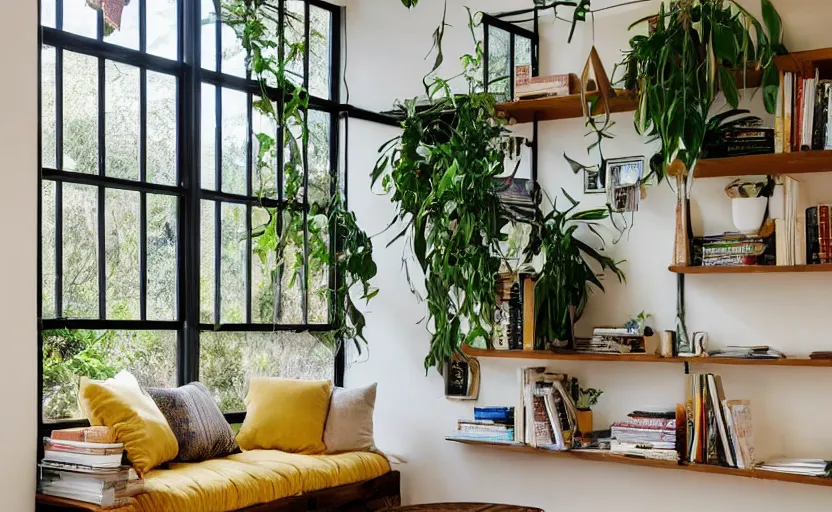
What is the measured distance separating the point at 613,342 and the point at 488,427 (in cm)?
83

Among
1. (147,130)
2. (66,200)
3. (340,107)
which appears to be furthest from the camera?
(340,107)

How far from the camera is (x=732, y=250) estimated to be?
4.67 metres

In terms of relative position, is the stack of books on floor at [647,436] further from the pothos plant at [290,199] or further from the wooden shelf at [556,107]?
the pothos plant at [290,199]

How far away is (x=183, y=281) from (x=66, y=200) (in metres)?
0.77

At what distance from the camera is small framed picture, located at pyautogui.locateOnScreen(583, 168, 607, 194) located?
5.24 m

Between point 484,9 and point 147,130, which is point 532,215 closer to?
point 484,9

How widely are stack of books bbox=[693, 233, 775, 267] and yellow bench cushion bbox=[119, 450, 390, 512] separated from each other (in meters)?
2.03

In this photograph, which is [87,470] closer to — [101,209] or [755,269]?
[101,209]

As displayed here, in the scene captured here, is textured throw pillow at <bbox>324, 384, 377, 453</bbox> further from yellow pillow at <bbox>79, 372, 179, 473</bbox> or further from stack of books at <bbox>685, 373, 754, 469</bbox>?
stack of books at <bbox>685, 373, 754, 469</bbox>

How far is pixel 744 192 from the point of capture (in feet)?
15.5

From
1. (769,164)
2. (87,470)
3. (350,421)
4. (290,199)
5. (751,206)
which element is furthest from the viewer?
(290,199)

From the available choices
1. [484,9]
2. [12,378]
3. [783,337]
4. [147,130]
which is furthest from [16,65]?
[783,337]

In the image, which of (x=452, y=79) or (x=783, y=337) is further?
(x=452, y=79)

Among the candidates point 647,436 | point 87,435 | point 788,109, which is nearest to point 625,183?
point 788,109
